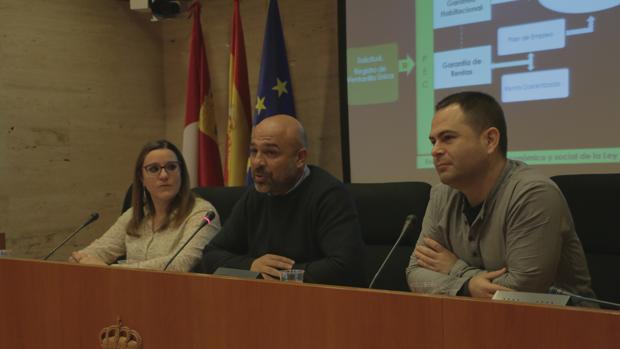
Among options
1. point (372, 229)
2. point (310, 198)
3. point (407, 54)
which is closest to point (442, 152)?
point (310, 198)

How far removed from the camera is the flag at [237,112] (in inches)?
158

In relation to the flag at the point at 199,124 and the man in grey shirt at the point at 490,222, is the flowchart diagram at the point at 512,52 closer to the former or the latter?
the man in grey shirt at the point at 490,222

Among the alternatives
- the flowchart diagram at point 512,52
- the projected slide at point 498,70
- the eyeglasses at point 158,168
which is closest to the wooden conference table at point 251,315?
the eyeglasses at point 158,168

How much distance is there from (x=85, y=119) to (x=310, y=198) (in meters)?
2.56

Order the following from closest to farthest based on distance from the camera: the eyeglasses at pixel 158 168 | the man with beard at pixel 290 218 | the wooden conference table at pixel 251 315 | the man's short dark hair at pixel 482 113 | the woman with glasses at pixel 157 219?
1. the wooden conference table at pixel 251 315
2. the man's short dark hair at pixel 482 113
3. the man with beard at pixel 290 218
4. the woman with glasses at pixel 157 219
5. the eyeglasses at pixel 158 168

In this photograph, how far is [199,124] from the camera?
14.1 ft

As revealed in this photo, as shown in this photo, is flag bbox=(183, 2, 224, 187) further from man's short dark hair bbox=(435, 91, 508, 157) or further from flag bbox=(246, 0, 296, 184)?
man's short dark hair bbox=(435, 91, 508, 157)

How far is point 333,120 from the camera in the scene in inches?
164

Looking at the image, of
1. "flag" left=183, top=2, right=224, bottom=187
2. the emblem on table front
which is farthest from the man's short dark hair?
"flag" left=183, top=2, right=224, bottom=187

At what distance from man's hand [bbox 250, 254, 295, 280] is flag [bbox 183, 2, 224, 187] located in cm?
207

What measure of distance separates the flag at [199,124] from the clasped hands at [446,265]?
2446mm

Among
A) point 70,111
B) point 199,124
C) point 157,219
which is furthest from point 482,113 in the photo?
point 70,111

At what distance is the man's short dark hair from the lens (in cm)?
Answer: 181

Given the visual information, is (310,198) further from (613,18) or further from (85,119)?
(85,119)
